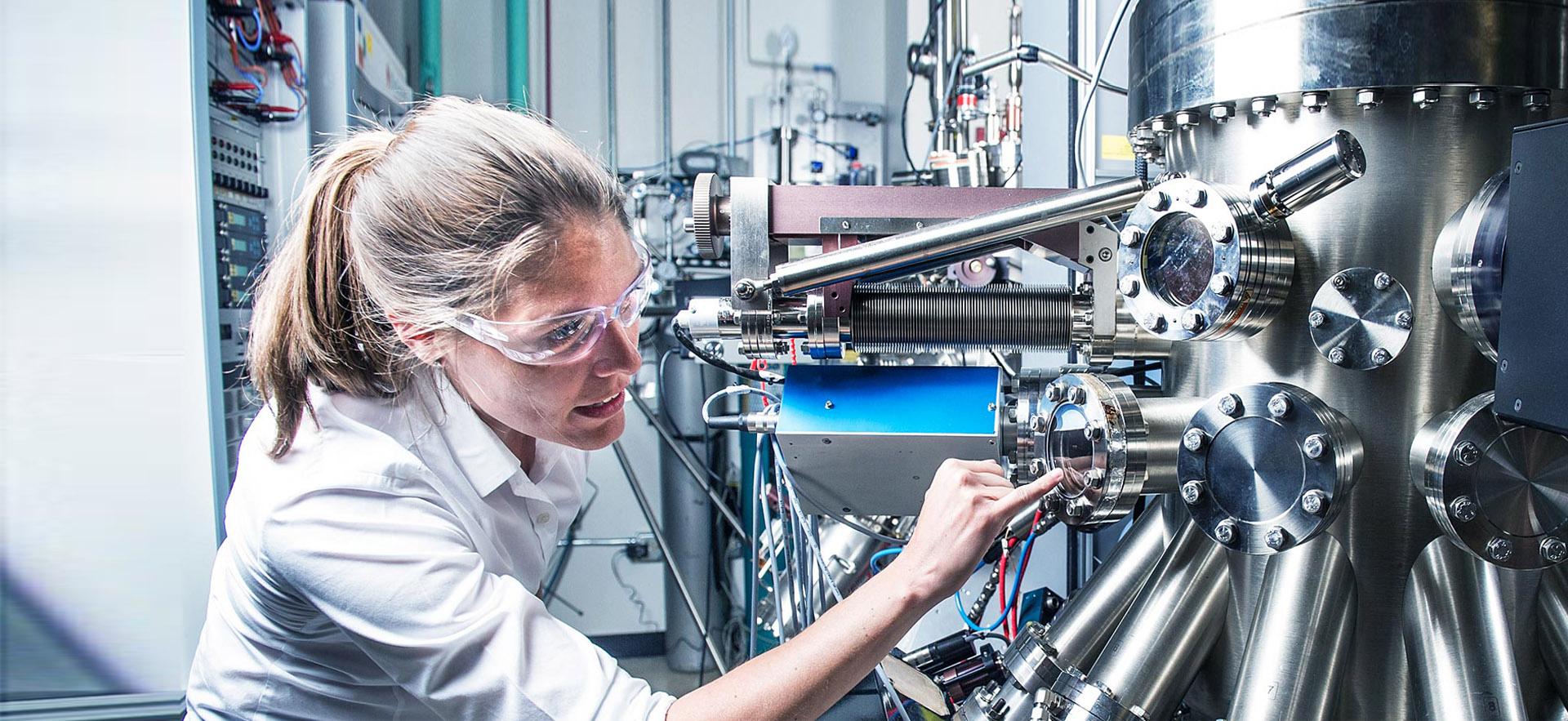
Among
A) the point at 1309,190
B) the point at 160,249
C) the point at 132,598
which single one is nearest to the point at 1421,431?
the point at 1309,190

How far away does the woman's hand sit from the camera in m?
0.66

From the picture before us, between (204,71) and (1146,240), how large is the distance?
1505mm

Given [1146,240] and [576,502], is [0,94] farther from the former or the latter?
[1146,240]

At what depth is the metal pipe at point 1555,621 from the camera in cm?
57

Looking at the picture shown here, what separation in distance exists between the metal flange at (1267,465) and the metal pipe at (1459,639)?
0.08m

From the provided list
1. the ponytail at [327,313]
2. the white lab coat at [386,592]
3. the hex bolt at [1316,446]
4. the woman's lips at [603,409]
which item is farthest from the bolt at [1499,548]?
the ponytail at [327,313]

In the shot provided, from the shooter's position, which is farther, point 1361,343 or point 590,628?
point 590,628

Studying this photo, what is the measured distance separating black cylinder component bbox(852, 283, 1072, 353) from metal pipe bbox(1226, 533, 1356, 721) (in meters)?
0.27

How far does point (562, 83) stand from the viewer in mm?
3109

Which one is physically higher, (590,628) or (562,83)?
(562,83)

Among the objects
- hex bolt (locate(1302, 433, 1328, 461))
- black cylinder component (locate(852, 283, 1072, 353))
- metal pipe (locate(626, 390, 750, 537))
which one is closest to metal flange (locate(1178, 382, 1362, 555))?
hex bolt (locate(1302, 433, 1328, 461))

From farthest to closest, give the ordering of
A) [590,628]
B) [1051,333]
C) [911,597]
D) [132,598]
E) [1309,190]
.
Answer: [590,628]
[132,598]
[1051,333]
[911,597]
[1309,190]

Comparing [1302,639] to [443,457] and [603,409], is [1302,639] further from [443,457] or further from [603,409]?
[443,457]

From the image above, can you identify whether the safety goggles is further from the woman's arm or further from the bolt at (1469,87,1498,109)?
the bolt at (1469,87,1498,109)
